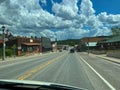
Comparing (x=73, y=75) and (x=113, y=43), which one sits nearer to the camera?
(x=73, y=75)

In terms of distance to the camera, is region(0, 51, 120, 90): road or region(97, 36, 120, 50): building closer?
region(0, 51, 120, 90): road

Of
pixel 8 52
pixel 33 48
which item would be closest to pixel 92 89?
pixel 8 52

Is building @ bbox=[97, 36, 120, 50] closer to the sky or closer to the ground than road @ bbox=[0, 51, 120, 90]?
closer to the sky

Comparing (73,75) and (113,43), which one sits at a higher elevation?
(113,43)

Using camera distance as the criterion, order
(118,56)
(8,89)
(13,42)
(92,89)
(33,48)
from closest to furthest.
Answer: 1. (8,89)
2. (92,89)
3. (118,56)
4. (13,42)
5. (33,48)

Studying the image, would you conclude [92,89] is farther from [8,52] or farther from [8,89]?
[8,52]

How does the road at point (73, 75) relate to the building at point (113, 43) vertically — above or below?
below

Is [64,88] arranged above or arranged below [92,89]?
above

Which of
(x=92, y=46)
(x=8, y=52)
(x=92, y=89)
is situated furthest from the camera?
(x=92, y=46)

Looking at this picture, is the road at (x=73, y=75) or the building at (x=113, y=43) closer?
the road at (x=73, y=75)

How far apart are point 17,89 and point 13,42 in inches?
3572

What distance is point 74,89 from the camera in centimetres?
437

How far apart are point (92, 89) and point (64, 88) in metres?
8.72

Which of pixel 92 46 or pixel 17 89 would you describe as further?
pixel 92 46
